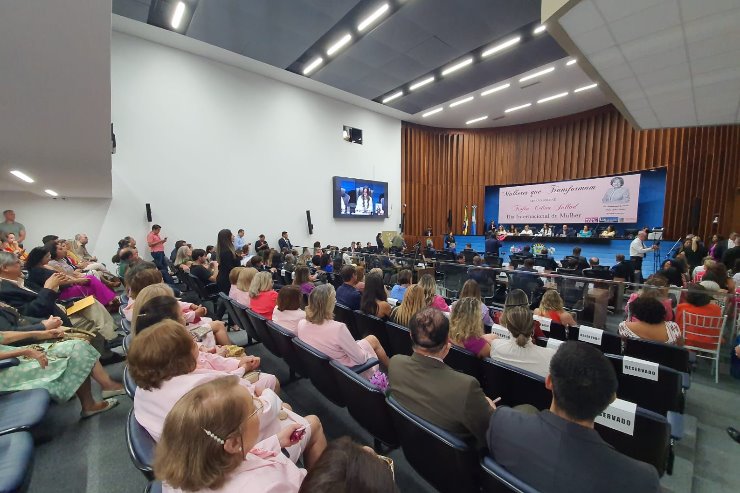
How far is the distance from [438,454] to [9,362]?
2.68 m

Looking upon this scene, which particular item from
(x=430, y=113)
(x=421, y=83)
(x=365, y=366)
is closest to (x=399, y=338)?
(x=365, y=366)

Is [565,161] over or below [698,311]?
over

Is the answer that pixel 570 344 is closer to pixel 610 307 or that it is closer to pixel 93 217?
pixel 610 307

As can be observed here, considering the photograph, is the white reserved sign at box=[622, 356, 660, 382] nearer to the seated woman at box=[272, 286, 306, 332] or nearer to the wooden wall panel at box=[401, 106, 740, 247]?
the seated woman at box=[272, 286, 306, 332]

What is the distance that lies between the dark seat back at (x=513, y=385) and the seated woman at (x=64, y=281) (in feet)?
12.6

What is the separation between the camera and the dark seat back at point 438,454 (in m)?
1.17

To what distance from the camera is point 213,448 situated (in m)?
0.83

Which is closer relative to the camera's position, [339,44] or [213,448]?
[213,448]

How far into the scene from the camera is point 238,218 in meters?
9.47

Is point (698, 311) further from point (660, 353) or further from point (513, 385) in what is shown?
point (513, 385)

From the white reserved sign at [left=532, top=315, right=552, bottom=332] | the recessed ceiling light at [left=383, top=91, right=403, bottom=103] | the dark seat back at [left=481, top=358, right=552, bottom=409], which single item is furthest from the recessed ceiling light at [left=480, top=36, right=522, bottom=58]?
the dark seat back at [left=481, top=358, right=552, bottom=409]

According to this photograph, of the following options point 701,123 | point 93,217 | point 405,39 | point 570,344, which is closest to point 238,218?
point 93,217

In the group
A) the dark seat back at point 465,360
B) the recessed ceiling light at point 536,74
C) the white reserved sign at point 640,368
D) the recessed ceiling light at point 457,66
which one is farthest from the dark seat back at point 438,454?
the recessed ceiling light at point 536,74

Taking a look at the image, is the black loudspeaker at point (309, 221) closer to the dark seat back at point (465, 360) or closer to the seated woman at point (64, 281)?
the seated woman at point (64, 281)
